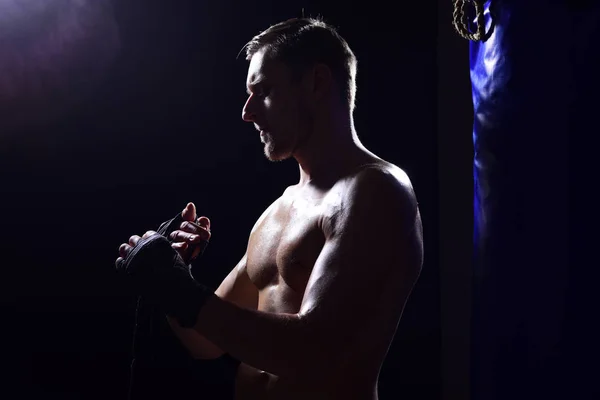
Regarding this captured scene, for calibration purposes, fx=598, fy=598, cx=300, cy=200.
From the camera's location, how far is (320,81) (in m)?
1.22

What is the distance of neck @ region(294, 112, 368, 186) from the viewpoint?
121 centimetres

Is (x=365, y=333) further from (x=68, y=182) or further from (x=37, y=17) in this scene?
(x=37, y=17)

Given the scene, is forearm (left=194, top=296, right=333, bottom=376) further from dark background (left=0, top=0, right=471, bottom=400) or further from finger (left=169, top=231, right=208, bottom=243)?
dark background (left=0, top=0, right=471, bottom=400)

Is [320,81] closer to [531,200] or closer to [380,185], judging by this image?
[380,185]

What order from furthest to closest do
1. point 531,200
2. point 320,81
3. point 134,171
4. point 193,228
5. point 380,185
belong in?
point 134,171, point 193,228, point 320,81, point 380,185, point 531,200

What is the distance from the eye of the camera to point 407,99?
2.32 metres

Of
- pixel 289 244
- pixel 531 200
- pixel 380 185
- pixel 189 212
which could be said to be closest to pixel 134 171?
pixel 189 212

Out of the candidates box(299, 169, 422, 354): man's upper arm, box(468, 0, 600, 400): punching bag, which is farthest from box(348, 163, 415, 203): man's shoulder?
box(468, 0, 600, 400): punching bag

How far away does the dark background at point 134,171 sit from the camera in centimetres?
190

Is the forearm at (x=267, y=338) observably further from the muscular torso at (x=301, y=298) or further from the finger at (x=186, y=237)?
the finger at (x=186, y=237)

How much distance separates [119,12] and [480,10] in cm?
135

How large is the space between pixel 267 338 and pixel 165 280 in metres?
0.20

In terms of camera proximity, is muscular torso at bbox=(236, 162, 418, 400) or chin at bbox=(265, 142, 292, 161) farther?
chin at bbox=(265, 142, 292, 161)

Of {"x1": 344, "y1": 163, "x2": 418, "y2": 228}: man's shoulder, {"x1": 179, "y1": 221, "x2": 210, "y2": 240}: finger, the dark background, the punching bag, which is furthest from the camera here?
the dark background
